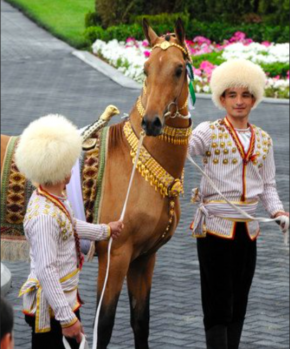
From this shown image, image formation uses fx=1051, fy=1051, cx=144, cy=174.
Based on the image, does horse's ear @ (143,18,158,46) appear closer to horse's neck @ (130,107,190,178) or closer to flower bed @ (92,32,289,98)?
horse's neck @ (130,107,190,178)

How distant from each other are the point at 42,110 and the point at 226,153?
11095mm

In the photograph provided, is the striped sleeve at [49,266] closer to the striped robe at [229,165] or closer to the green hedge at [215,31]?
the striped robe at [229,165]

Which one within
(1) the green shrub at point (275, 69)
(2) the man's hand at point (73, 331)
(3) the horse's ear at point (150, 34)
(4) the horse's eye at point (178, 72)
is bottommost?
(2) the man's hand at point (73, 331)

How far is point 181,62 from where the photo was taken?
19.9ft

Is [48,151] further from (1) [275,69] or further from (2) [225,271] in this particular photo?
(1) [275,69]

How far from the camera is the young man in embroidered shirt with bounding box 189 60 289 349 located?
6.41 m

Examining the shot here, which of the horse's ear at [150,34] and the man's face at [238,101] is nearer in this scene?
the horse's ear at [150,34]

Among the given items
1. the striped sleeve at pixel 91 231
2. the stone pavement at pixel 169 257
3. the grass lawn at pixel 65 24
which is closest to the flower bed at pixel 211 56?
the stone pavement at pixel 169 257

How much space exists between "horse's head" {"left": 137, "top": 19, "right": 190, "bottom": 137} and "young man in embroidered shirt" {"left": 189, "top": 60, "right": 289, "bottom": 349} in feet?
1.27

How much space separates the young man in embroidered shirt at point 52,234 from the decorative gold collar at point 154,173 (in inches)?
34.9

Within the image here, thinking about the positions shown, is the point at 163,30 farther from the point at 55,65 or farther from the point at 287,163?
the point at 287,163

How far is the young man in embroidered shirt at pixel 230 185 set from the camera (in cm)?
641

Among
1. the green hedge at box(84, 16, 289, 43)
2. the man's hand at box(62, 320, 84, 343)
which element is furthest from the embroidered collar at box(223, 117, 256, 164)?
the green hedge at box(84, 16, 289, 43)

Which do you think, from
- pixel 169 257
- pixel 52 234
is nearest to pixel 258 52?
pixel 169 257
